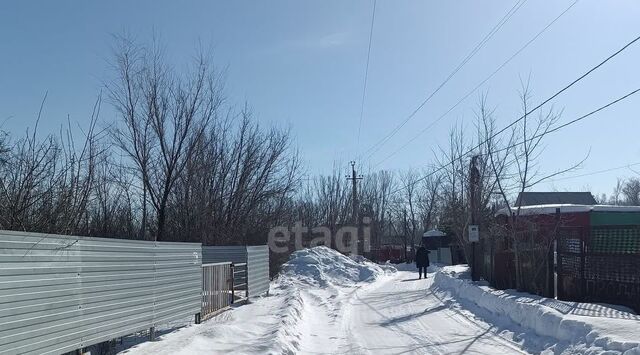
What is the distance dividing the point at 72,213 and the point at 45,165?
0.90 meters

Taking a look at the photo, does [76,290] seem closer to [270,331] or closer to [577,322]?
[270,331]

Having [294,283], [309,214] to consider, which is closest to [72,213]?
[294,283]

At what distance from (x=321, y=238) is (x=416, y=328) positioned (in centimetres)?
4081

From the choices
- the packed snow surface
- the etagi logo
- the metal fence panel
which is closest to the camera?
the packed snow surface

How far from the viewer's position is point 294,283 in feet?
98.9

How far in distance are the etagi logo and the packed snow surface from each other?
14.7 meters

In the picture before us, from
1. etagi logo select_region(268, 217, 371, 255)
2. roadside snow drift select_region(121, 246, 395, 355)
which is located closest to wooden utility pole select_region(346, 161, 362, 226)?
etagi logo select_region(268, 217, 371, 255)

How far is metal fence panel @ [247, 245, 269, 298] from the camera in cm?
2022

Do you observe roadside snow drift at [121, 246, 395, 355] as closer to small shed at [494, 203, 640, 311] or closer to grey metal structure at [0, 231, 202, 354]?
grey metal structure at [0, 231, 202, 354]

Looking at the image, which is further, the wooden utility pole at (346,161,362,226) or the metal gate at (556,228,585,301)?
the wooden utility pole at (346,161,362,226)

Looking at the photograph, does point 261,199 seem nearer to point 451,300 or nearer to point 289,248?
point 289,248

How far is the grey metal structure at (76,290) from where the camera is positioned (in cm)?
659

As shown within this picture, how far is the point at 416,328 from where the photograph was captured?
49.1 feet

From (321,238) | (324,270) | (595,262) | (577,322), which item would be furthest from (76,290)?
(321,238)
